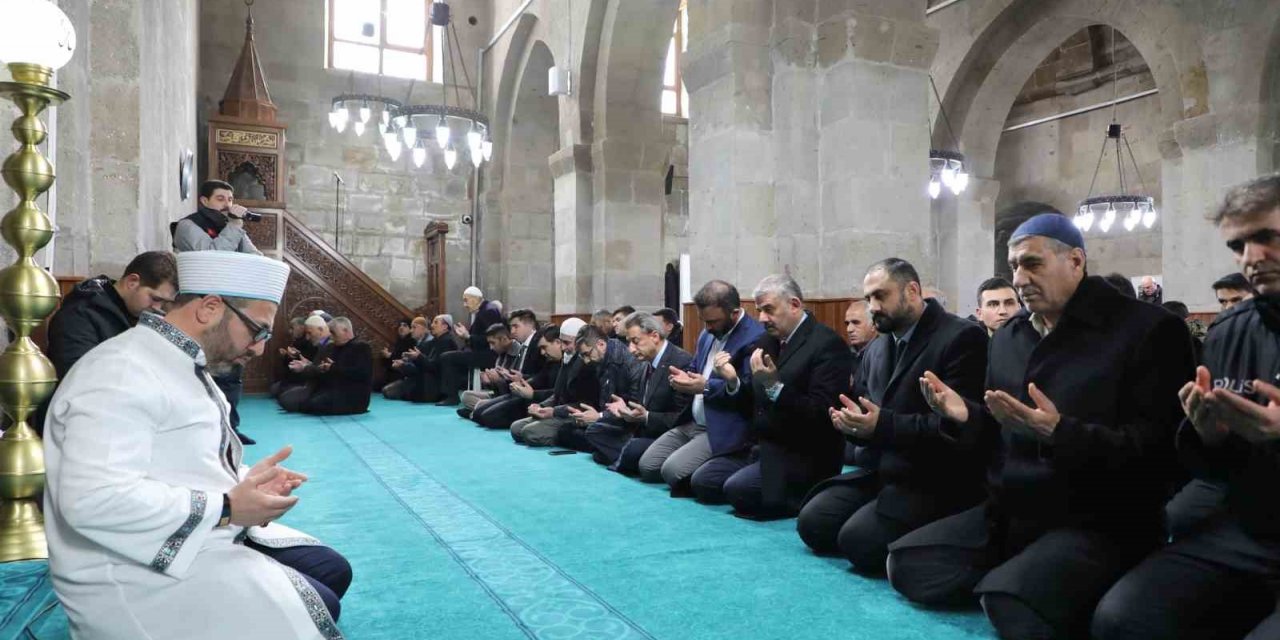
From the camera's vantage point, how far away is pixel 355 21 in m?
15.3

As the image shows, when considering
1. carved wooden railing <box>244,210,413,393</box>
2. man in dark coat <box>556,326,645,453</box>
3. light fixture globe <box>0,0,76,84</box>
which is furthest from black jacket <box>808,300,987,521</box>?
carved wooden railing <box>244,210,413,393</box>

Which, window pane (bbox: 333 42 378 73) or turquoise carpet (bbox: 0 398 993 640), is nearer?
turquoise carpet (bbox: 0 398 993 640)

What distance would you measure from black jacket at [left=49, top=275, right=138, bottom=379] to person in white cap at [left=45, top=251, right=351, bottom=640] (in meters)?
2.68

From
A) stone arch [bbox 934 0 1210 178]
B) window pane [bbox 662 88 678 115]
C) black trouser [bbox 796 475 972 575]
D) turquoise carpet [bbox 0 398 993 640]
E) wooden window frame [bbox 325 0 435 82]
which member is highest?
wooden window frame [bbox 325 0 435 82]

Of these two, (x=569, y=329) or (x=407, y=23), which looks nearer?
(x=569, y=329)

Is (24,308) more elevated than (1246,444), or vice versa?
(24,308)

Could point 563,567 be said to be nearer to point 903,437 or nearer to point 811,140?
point 903,437

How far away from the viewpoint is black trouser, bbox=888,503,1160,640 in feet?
8.56

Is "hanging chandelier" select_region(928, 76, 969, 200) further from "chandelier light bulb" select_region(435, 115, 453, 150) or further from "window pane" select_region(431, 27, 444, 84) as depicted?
"window pane" select_region(431, 27, 444, 84)

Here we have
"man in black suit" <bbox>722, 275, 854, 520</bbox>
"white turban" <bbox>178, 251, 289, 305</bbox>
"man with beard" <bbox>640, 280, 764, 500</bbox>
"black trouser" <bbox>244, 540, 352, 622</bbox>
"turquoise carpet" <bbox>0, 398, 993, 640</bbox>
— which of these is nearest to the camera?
"white turban" <bbox>178, 251, 289, 305</bbox>

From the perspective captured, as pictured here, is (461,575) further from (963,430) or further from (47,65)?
(47,65)

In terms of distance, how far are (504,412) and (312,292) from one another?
5.51m

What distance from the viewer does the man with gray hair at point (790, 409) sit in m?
4.39

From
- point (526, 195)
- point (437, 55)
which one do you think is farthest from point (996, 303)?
point (437, 55)
